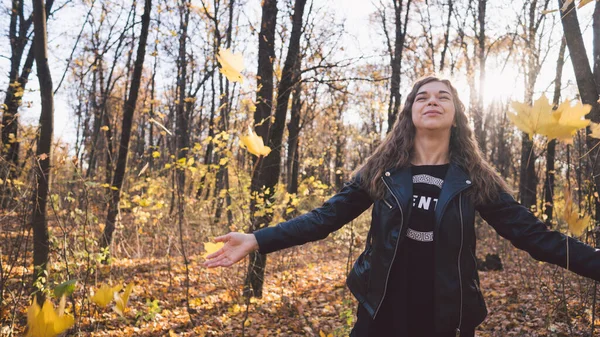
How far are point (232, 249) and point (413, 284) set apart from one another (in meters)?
0.80

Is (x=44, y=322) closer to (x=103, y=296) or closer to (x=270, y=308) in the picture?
(x=103, y=296)

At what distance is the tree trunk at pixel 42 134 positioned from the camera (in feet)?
12.5

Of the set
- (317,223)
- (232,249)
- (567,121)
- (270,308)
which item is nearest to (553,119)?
(567,121)

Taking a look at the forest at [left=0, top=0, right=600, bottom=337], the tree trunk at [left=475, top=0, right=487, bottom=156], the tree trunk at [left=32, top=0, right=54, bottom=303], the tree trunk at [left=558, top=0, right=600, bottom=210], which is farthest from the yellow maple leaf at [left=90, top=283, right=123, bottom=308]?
the tree trunk at [left=475, top=0, right=487, bottom=156]

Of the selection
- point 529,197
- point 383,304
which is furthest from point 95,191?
point 529,197

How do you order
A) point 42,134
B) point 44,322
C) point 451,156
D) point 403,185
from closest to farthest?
point 44,322 < point 403,185 < point 451,156 < point 42,134

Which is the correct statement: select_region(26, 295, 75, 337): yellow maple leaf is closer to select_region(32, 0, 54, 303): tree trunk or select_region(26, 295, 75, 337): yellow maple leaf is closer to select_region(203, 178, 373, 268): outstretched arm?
select_region(203, 178, 373, 268): outstretched arm

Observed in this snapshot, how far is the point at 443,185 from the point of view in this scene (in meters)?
1.65

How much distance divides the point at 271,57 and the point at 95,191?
4.34 meters

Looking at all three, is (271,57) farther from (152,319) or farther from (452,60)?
(452,60)

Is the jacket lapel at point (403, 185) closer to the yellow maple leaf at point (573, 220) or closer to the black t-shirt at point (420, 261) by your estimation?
the black t-shirt at point (420, 261)

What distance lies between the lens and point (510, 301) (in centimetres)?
518

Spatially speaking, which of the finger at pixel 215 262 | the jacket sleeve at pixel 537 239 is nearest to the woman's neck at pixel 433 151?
the jacket sleeve at pixel 537 239

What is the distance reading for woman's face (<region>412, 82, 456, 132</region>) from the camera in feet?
5.81
